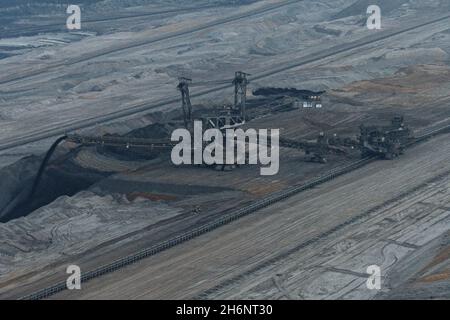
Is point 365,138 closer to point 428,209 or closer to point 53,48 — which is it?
point 428,209

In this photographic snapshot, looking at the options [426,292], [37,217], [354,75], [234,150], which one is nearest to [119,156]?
[234,150]

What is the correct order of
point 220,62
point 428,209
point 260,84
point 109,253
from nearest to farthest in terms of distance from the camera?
point 109,253
point 428,209
point 260,84
point 220,62

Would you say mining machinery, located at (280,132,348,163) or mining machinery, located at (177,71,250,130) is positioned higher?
mining machinery, located at (177,71,250,130)

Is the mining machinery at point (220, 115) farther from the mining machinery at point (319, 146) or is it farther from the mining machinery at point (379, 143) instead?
the mining machinery at point (379, 143)

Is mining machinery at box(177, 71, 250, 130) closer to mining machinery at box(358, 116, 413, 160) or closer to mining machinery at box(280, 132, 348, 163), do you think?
mining machinery at box(280, 132, 348, 163)

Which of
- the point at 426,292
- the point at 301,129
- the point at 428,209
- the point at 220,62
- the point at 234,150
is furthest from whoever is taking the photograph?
the point at 220,62

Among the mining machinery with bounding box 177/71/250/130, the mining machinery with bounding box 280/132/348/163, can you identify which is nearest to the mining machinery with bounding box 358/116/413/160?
the mining machinery with bounding box 280/132/348/163

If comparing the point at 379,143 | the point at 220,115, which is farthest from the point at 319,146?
the point at 220,115

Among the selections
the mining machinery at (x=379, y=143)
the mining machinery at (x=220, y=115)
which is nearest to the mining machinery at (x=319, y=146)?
the mining machinery at (x=379, y=143)

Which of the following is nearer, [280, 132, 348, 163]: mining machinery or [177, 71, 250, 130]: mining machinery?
[280, 132, 348, 163]: mining machinery

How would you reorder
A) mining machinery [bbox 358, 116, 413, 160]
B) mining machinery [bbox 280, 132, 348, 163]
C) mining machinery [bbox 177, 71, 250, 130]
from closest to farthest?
mining machinery [bbox 280, 132, 348, 163] → mining machinery [bbox 358, 116, 413, 160] → mining machinery [bbox 177, 71, 250, 130]

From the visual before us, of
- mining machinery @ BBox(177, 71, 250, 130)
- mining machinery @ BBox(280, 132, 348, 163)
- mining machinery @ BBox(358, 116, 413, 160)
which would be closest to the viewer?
mining machinery @ BBox(280, 132, 348, 163)
